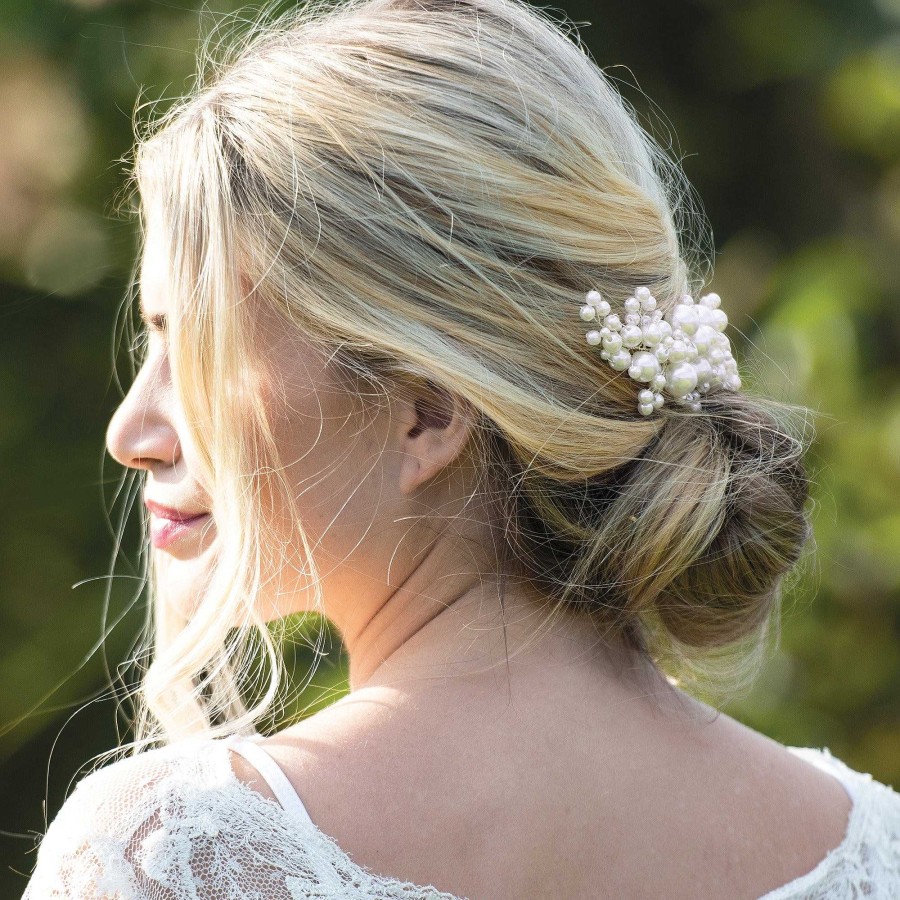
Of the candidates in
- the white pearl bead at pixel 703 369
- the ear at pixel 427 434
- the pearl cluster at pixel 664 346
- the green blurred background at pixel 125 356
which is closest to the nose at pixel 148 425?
the ear at pixel 427 434

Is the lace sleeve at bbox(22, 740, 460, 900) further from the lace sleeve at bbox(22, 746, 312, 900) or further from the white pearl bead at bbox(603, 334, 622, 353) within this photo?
the white pearl bead at bbox(603, 334, 622, 353)

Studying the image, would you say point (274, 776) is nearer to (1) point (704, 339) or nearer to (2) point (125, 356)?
(1) point (704, 339)

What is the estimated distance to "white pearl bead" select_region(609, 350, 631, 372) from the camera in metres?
1.30

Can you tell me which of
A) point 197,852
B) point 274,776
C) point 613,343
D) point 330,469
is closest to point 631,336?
point 613,343

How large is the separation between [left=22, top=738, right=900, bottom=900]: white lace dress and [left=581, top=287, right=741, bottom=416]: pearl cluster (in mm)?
644

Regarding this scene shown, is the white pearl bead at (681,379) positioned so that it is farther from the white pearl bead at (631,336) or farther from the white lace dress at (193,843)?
the white lace dress at (193,843)

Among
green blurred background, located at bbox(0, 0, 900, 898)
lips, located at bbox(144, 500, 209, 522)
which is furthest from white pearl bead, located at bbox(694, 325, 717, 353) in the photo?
green blurred background, located at bbox(0, 0, 900, 898)

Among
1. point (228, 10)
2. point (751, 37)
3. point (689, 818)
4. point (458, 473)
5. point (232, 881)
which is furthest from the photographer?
point (751, 37)

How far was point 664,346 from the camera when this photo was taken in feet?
4.42

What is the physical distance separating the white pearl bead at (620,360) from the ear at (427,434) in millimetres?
198

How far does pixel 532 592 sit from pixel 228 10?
6.74 feet

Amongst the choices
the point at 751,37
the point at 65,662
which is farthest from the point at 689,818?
the point at 751,37

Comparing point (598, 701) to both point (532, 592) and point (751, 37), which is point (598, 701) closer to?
point (532, 592)

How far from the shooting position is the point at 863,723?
3107 mm
